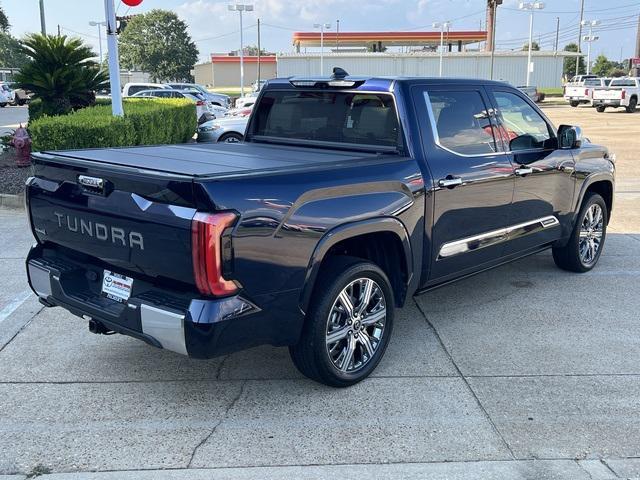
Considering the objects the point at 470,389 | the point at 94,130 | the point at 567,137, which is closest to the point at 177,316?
the point at 470,389

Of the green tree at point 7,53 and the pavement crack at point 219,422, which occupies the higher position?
the green tree at point 7,53

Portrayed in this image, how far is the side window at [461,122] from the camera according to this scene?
4746 mm

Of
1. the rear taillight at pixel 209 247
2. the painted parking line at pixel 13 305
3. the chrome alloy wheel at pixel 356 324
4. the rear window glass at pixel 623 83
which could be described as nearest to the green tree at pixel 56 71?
the painted parking line at pixel 13 305

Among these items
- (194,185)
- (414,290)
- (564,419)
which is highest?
(194,185)

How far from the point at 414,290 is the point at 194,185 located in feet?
6.56

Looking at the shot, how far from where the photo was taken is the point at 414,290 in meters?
4.59

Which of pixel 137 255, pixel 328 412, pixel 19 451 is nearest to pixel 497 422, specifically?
pixel 328 412

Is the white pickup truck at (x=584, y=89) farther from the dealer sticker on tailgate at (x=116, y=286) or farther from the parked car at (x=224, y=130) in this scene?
the dealer sticker on tailgate at (x=116, y=286)

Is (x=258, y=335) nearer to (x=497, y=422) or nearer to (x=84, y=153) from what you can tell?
(x=497, y=422)

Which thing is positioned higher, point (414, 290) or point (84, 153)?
point (84, 153)

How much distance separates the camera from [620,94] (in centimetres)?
3444

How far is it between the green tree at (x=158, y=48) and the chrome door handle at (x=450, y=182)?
3882 inches

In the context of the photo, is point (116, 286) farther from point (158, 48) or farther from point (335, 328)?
point (158, 48)

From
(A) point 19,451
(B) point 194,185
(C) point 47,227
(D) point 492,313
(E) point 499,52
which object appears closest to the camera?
(B) point 194,185
